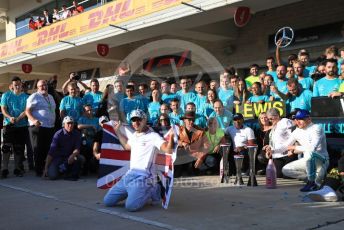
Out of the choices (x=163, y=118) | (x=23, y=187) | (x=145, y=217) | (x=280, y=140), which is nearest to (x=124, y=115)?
(x=163, y=118)

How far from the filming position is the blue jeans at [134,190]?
4.86m

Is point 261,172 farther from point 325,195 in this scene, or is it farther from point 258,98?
point 325,195

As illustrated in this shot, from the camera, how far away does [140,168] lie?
17.0ft

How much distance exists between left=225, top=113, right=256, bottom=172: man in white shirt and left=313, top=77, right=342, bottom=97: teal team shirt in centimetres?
127

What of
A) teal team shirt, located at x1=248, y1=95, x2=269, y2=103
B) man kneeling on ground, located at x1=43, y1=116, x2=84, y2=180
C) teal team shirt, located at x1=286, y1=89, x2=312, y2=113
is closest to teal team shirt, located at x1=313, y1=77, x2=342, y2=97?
teal team shirt, located at x1=286, y1=89, x2=312, y2=113

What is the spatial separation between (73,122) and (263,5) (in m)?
6.03

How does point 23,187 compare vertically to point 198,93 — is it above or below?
below

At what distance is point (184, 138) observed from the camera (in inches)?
293

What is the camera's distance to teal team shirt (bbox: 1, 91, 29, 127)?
26.7ft

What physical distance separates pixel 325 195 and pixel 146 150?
2.24 meters

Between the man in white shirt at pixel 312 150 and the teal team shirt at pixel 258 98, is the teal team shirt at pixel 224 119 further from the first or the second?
the man in white shirt at pixel 312 150

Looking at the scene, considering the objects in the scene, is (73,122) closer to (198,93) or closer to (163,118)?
(163,118)

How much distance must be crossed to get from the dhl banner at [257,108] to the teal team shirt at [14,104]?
13.8 feet

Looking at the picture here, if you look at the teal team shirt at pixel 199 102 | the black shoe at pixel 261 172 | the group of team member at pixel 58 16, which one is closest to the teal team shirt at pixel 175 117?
the teal team shirt at pixel 199 102
